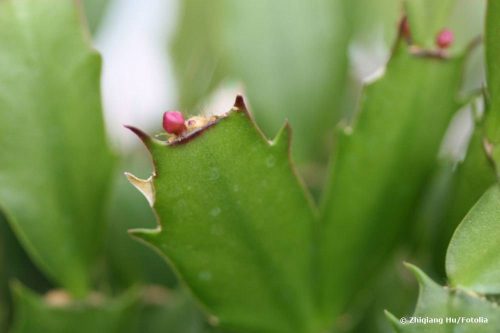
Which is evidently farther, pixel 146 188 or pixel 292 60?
pixel 292 60

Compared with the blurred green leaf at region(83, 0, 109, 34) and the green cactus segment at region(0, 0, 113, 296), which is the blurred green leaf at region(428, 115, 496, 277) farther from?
the blurred green leaf at region(83, 0, 109, 34)

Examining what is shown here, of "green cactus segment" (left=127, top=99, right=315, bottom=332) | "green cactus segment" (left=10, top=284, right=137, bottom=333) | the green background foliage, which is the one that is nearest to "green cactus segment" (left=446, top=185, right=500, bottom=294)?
the green background foliage

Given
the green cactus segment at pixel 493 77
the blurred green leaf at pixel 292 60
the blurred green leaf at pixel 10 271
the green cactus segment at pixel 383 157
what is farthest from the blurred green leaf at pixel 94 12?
the green cactus segment at pixel 493 77

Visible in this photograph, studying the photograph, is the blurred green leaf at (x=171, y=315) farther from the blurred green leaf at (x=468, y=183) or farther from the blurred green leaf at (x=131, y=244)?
the blurred green leaf at (x=468, y=183)

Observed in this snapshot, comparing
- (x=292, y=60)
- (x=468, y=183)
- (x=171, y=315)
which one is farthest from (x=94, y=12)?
(x=468, y=183)

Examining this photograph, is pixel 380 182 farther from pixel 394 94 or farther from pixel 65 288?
pixel 65 288

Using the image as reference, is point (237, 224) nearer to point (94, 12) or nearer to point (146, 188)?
point (146, 188)
